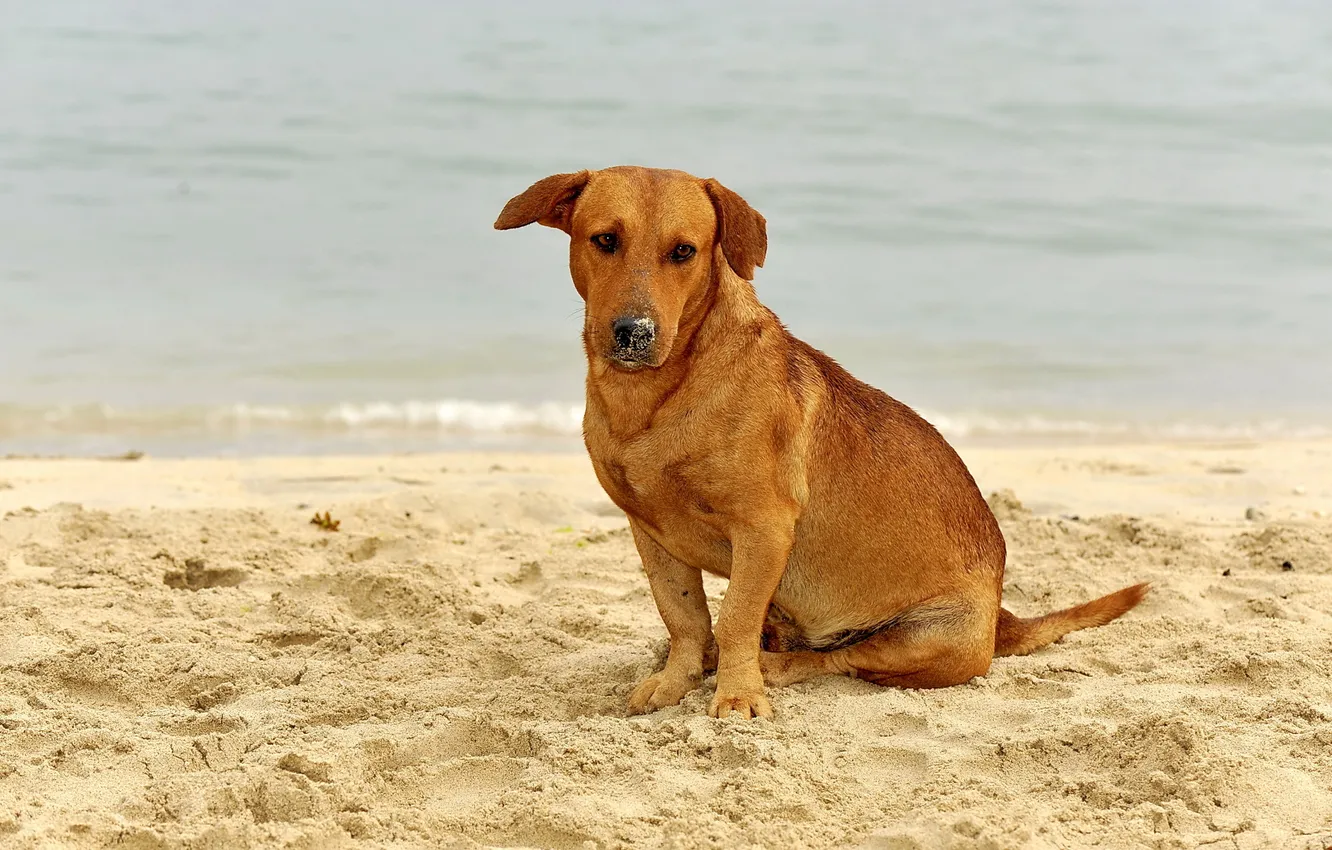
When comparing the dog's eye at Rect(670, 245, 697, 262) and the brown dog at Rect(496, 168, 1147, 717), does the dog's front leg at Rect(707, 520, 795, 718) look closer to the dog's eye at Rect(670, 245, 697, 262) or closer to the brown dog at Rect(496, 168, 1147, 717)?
the brown dog at Rect(496, 168, 1147, 717)

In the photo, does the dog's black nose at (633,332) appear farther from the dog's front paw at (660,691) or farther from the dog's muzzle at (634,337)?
the dog's front paw at (660,691)

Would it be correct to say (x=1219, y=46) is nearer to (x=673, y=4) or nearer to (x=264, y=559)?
(x=673, y=4)

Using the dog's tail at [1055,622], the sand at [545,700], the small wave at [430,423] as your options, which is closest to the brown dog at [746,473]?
the sand at [545,700]

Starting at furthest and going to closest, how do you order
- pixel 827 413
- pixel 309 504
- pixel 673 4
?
pixel 673 4 → pixel 309 504 → pixel 827 413

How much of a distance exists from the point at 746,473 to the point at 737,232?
2.23 ft

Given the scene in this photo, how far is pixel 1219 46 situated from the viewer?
24594 mm

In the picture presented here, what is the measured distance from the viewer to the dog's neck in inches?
148

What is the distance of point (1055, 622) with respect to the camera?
465cm

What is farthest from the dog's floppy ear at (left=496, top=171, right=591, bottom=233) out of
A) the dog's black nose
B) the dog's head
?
the dog's black nose

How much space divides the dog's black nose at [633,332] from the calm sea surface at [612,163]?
4.41 meters

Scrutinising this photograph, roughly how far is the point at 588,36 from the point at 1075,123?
8664 millimetres

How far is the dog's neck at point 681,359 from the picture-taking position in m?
3.77

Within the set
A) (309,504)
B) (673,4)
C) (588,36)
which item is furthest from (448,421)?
(673,4)

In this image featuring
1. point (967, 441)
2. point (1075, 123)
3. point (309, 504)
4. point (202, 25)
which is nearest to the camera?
point (309, 504)
